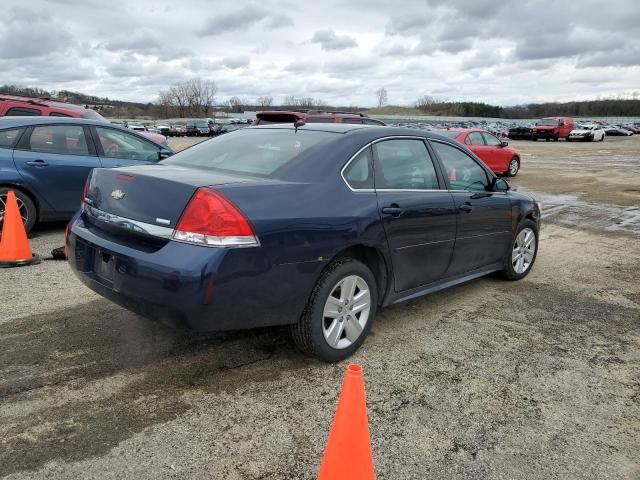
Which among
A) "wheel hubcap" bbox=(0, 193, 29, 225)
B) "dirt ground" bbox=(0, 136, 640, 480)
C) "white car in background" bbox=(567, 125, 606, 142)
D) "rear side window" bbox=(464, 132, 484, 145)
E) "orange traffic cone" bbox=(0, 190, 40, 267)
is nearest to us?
"dirt ground" bbox=(0, 136, 640, 480)

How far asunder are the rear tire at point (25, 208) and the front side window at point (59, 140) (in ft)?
2.04

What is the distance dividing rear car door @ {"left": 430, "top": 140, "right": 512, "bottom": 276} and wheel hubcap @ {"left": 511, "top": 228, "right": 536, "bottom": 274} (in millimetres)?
302

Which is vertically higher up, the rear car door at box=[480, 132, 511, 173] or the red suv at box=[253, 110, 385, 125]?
the red suv at box=[253, 110, 385, 125]

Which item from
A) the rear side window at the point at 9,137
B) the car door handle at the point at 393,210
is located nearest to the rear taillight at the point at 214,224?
the car door handle at the point at 393,210

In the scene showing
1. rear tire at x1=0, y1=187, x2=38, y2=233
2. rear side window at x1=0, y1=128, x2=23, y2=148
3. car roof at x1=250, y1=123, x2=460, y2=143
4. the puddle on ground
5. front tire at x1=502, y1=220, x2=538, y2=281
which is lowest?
the puddle on ground

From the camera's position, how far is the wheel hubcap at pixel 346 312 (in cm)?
355

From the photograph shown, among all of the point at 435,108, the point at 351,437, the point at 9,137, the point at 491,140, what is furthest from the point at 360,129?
the point at 435,108

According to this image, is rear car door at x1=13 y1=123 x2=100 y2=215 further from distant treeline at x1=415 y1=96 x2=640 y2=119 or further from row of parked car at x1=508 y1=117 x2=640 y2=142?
distant treeline at x1=415 y1=96 x2=640 y2=119

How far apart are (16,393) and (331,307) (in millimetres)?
1912

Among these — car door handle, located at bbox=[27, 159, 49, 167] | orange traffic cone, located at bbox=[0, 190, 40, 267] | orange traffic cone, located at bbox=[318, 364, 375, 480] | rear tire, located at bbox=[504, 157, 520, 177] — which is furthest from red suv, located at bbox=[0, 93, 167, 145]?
rear tire, located at bbox=[504, 157, 520, 177]

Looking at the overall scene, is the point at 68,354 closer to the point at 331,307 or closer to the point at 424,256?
the point at 331,307

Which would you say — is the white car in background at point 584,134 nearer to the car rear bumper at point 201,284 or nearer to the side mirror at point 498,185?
the side mirror at point 498,185

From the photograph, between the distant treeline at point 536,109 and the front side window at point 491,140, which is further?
the distant treeline at point 536,109

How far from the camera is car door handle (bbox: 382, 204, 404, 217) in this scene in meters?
3.79
